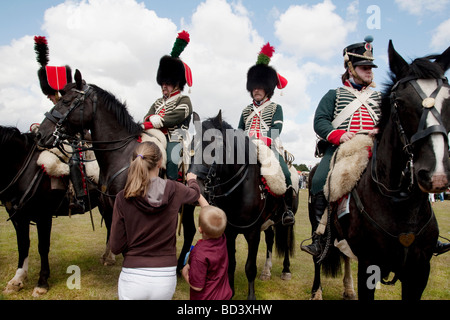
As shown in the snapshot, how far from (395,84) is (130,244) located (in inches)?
112

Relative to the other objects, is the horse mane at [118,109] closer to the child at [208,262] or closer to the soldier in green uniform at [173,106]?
the soldier in green uniform at [173,106]

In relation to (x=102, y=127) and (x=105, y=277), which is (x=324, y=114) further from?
(x=105, y=277)

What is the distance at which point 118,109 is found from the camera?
192 inches

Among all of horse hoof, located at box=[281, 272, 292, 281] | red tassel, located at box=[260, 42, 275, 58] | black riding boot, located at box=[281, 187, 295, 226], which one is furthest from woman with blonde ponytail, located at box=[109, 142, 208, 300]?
red tassel, located at box=[260, 42, 275, 58]

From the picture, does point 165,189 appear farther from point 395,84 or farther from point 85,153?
point 85,153

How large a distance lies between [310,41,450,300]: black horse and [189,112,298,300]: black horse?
63.6 inches

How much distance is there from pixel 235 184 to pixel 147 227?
223 centimetres

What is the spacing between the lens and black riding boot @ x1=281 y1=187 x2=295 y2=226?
551 centimetres

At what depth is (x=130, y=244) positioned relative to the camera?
8.90 feet

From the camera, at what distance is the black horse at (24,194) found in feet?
17.1

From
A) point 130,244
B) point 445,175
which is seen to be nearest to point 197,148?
point 130,244
